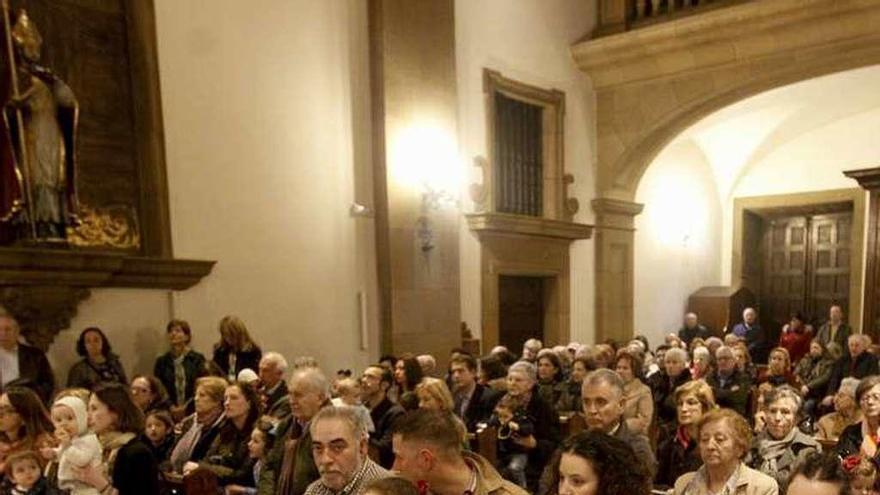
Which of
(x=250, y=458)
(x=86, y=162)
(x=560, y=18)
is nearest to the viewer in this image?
(x=250, y=458)

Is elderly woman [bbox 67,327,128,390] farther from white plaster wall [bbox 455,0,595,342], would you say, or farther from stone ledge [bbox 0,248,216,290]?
white plaster wall [bbox 455,0,595,342]

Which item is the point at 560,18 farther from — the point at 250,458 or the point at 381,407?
the point at 250,458

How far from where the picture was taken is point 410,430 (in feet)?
8.25

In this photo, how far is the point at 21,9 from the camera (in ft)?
19.5

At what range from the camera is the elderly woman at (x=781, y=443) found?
3.74 metres

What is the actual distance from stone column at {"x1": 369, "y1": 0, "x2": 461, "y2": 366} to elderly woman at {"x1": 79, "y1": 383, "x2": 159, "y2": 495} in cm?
477

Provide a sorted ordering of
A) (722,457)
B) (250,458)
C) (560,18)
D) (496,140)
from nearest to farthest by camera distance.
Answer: (722,457) < (250,458) < (496,140) < (560,18)

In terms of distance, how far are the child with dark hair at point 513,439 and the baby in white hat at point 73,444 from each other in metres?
2.29

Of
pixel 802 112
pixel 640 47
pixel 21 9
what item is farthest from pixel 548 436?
pixel 802 112

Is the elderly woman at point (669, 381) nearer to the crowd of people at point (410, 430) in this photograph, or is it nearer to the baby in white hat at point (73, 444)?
the crowd of people at point (410, 430)

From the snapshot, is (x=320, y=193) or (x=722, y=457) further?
(x=320, y=193)

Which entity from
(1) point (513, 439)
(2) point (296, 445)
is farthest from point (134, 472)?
(1) point (513, 439)

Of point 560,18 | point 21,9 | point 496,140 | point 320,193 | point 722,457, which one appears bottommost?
point 722,457

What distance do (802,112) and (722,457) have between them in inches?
437
